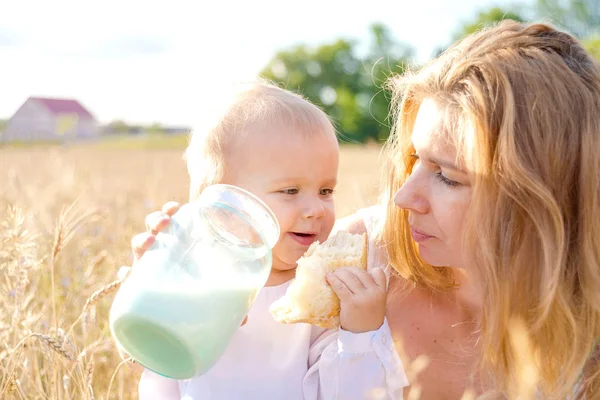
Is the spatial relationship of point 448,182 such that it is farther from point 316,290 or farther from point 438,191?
point 316,290

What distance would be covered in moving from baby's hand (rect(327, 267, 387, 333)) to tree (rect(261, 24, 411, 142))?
47.0 m

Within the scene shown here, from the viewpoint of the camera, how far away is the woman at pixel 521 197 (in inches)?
74.4

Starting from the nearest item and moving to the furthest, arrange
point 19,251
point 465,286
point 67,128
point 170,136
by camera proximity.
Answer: point 19,251
point 465,286
point 67,128
point 170,136

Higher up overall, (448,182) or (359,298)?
(448,182)

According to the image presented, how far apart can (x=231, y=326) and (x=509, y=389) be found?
801 millimetres

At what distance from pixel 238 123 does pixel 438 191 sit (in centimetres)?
64

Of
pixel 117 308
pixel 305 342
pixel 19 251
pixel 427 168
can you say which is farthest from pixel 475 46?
pixel 19 251

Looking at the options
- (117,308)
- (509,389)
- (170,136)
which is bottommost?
(170,136)

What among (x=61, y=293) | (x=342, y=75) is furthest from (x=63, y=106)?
(x=61, y=293)

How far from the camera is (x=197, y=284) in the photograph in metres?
1.66

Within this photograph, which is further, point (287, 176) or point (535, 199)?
point (287, 176)

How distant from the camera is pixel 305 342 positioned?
2.26 metres

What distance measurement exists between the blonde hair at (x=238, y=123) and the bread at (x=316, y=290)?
14.9 inches

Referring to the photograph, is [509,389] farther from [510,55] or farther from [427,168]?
[510,55]
